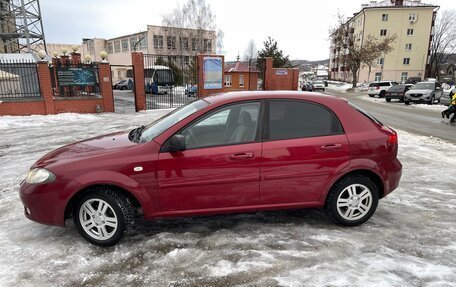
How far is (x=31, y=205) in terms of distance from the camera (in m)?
3.38

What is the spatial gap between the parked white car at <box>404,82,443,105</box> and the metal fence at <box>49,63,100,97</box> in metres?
21.1

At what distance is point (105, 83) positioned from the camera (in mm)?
15297

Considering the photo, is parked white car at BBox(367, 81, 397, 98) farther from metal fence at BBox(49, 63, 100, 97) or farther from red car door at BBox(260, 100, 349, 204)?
red car door at BBox(260, 100, 349, 204)

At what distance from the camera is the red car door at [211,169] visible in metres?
3.37

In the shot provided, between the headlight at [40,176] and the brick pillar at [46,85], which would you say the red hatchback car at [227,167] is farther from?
the brick pillar at [46,85]

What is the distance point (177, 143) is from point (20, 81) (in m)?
14.5

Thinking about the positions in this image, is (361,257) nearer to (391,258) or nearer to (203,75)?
(391,258)

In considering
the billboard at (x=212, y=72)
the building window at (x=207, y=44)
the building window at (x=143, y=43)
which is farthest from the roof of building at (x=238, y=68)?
the building window at (x=143, y=43)

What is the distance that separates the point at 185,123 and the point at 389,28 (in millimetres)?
66819

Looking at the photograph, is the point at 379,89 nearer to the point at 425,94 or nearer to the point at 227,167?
the point at 425,94

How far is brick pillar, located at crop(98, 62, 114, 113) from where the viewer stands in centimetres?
1520

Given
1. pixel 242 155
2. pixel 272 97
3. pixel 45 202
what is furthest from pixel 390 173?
pixel 45 202

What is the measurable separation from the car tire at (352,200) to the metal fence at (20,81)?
47.3 feet

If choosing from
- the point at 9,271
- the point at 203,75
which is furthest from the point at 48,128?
the point at 9,271
